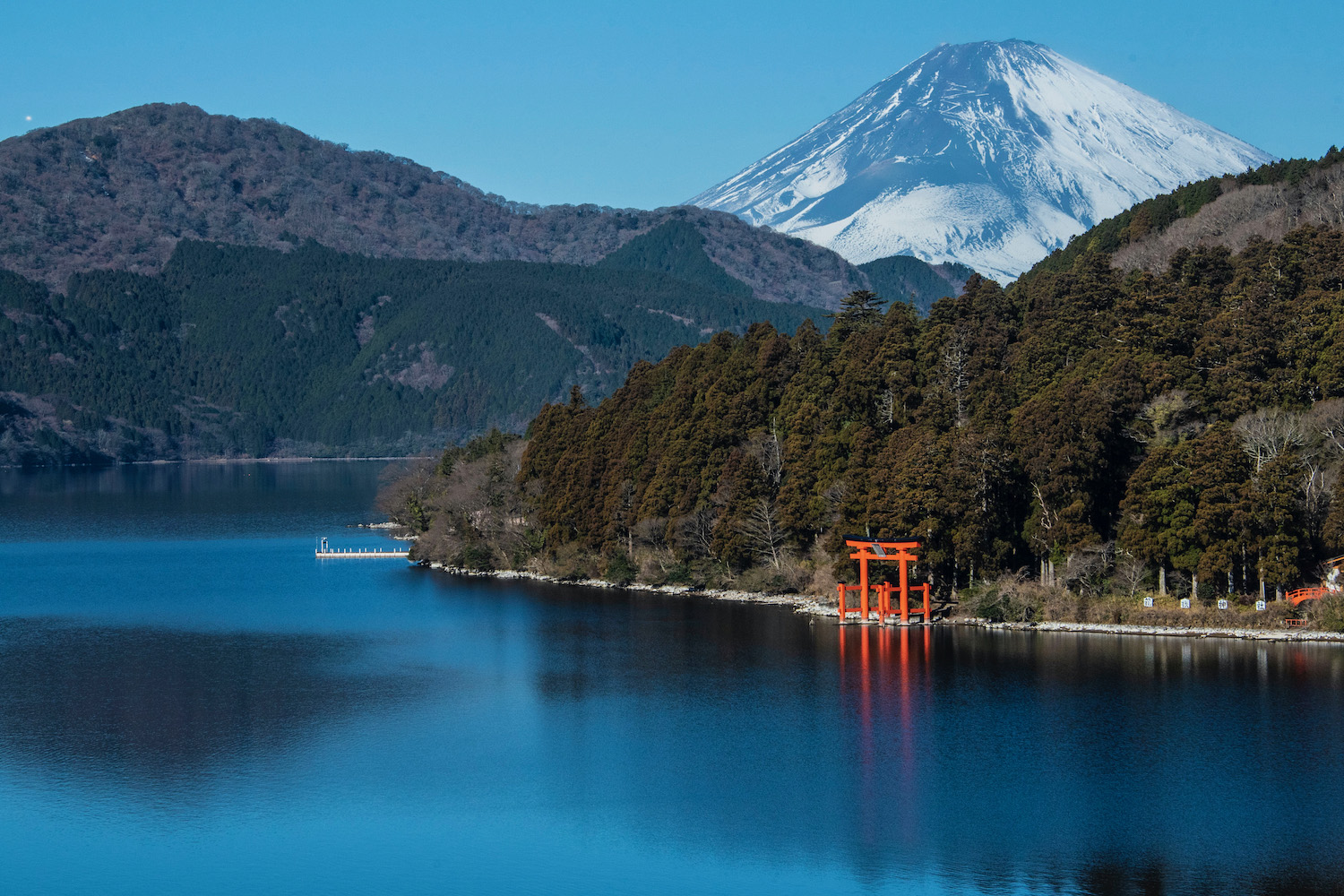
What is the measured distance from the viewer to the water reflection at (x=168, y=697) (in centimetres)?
3198

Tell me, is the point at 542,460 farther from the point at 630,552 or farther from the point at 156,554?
the point at 156,554

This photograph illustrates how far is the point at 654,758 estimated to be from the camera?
3145 cm

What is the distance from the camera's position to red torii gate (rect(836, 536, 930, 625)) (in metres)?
46.2

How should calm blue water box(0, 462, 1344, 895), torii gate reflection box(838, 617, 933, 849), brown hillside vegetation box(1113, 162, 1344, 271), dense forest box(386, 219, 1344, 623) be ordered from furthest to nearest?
brown hillside vegetation box(1113, 162, 1344, 271) < dense forest box(386, 219, 1344, 623) < torii gate reflection box(838, 617, 933, 849) < calm blue water box(0, 462, 1344, 895)

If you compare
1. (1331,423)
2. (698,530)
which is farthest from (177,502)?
(1331,423)

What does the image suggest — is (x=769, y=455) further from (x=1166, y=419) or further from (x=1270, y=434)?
(x=1270, y=434)

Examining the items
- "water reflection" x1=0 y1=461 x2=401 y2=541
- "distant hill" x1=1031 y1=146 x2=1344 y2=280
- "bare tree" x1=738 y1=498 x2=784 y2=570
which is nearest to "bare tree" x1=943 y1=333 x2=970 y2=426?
"bare tree" x1=738 y1=498 x2=784 y2=570

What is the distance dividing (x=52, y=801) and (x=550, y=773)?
9476 millimetres

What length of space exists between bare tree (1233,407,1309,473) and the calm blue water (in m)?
6.47

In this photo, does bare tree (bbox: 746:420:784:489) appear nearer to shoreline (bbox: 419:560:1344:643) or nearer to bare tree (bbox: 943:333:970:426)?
shoreline (bbox: 419:560:1344:643)

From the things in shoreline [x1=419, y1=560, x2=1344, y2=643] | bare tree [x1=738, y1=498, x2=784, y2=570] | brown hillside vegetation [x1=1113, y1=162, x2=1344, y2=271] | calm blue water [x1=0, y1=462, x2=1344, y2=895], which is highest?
brown hillside vegetation [x1=1113, y1=162, x2=1344, y2=271]

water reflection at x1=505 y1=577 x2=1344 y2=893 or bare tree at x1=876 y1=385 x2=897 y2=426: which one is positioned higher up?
bare tree at x1=876 y1=385 x2=897 y2=426

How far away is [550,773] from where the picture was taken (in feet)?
100

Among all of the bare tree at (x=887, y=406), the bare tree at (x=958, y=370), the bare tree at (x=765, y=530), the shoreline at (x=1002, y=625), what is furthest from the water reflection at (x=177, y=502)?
the bare tree at (x=958, y=370)
